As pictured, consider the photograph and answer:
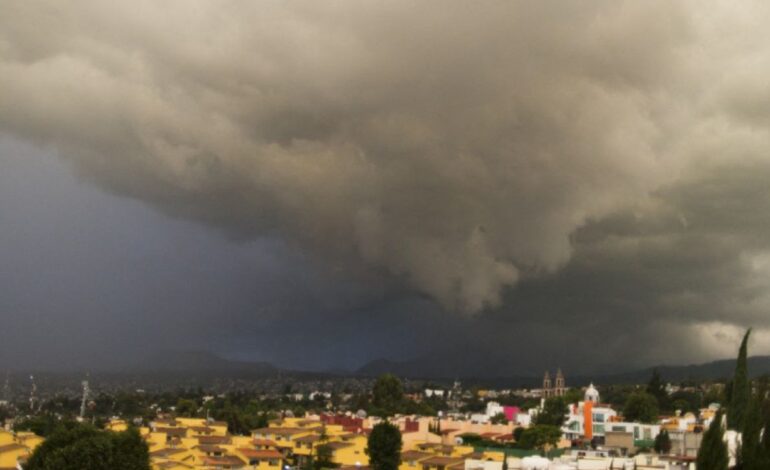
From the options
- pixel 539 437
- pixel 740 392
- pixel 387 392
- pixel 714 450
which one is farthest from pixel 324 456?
pixel 387 392

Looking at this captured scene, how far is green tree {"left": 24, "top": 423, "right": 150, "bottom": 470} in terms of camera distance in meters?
38.5

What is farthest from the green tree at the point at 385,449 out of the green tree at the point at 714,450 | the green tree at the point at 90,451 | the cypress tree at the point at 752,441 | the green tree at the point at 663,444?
the green tree at the point at 714,450

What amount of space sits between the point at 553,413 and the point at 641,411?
9261mm

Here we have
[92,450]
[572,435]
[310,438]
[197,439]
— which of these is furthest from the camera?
[572,435]

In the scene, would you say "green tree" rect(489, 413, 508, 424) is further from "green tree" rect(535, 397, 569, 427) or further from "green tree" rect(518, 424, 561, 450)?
"green tree" rect(518, 424, 561, 450)

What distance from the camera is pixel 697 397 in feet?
356

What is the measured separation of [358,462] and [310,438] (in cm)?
658

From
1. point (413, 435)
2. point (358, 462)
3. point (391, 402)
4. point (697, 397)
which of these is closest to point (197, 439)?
point (358, 462)

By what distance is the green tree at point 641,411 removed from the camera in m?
84.8

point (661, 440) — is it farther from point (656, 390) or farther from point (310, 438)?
point (656, 390)

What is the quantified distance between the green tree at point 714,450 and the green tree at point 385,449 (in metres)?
26.9

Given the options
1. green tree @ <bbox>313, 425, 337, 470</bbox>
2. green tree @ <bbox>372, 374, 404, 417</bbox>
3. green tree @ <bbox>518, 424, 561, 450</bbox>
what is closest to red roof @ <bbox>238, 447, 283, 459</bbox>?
green tree @ <bbox>313, 425, 337, 470</bbox>

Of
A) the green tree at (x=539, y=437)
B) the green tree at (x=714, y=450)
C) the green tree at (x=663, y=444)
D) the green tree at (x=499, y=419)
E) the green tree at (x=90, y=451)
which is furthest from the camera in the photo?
the green tree at (x=499, y=419)

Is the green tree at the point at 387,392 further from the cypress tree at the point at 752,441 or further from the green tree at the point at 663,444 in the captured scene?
the cypress tree at the point at 752,441
